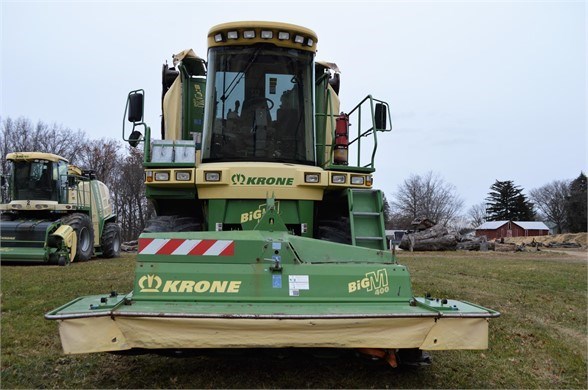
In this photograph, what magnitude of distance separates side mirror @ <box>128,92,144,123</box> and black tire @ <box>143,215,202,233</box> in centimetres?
119

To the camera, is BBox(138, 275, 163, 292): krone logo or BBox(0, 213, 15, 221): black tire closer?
BBox(138, 275, 163, 292): krone logo

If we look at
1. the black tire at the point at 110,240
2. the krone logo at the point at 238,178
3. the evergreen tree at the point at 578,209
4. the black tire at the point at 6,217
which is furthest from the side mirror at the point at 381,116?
the evergreen tree at the point at 578,209

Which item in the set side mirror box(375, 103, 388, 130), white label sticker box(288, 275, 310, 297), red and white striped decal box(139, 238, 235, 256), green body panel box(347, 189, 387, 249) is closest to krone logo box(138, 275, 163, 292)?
red and white striped decal box(139, 238, 235, 256)

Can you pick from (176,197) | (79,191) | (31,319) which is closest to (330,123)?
(176,197)

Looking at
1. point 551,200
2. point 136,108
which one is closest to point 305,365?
point 136,108

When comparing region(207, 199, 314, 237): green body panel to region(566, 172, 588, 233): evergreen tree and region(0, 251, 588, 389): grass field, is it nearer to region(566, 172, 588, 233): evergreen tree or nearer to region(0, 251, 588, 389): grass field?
region(0, 251, 588, 389): grass field

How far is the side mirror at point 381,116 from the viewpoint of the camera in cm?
609

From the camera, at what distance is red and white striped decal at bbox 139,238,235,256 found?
4.04 metres

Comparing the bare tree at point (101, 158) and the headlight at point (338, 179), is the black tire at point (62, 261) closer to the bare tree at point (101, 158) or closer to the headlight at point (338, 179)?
the headlight at point (338, 179)

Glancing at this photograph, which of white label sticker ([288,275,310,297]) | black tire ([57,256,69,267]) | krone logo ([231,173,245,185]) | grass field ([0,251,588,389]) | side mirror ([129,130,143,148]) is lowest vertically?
grass field ([0,251,588,389])

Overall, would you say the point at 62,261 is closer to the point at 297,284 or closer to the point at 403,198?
the point at 297,284

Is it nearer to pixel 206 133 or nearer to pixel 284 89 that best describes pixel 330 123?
pixel 284 89

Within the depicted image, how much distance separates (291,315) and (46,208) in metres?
15.2

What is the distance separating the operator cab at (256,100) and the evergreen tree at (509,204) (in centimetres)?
7264
